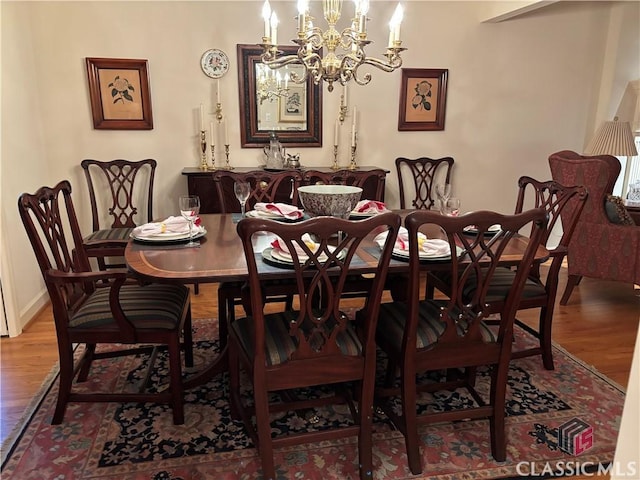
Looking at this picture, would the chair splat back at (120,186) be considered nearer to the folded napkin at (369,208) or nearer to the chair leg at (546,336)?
the folded napkin at (369,208)

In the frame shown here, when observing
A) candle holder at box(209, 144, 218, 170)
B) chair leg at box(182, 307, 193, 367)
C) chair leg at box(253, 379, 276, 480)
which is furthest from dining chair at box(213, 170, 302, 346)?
chair leg at box(253, 379, 276, 480)

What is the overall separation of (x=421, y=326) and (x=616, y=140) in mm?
3176

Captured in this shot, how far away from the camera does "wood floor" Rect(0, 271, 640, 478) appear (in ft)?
7.52

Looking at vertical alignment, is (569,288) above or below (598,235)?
below

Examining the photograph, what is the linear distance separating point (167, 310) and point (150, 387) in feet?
1.81

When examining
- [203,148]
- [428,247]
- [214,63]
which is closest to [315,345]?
[428,247]

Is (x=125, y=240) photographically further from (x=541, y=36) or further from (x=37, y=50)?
(x=541, y=36)

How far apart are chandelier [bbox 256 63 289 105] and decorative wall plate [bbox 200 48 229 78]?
0.26 metres

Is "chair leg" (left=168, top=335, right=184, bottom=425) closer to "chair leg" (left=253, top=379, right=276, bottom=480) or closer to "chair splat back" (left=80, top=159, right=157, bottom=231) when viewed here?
"chair leg" (left=253, top=379, right=276, bottom=480)

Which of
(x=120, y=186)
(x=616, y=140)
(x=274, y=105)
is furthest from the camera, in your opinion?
(x=616, y=140)

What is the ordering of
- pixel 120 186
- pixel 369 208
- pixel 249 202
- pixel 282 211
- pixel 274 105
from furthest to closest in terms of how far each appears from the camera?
pixel 274 105 → pixel 120 186 → pixel 249 202 → pixel 369 208 → pixel 282 211

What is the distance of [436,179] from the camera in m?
4.21

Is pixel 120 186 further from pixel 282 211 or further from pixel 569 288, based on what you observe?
pixel 569 288

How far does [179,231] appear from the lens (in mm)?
2115
